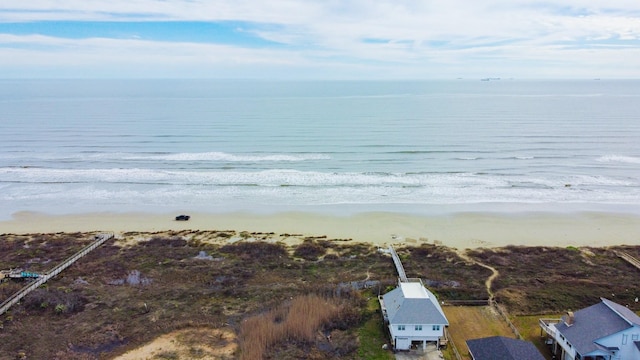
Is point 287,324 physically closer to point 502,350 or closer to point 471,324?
point 471,324

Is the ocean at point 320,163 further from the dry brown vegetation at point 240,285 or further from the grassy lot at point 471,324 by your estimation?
the grassy lot at point 471,324

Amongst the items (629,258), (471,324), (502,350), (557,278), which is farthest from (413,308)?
(629,258)

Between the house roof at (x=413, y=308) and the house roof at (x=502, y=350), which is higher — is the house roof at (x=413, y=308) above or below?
above

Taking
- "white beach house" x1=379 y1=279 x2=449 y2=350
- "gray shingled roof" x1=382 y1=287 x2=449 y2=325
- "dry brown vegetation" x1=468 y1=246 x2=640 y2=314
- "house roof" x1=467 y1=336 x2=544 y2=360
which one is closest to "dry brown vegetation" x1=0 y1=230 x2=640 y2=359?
"dry brown vegetation" x1=468 y1=246 x2=640 y2=314

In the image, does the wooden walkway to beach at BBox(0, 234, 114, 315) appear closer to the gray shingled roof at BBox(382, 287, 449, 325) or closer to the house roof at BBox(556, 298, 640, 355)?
the gray shingled roof at BBox(382, 287, 449, 325)

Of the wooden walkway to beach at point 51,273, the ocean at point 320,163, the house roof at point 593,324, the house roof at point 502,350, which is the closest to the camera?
the house roof at point 502,350

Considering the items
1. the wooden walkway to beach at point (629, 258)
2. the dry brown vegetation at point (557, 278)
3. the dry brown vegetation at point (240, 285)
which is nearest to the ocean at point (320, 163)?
the dry brown vegetation at point (240, 285)

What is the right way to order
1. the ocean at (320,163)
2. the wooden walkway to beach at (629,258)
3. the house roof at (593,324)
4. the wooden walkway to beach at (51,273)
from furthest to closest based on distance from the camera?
the ocean at (320,163)
the wooden walkway to beach at (629,258)
the wooden walkway to beach at (51,273)
the house roof at (593,324)
